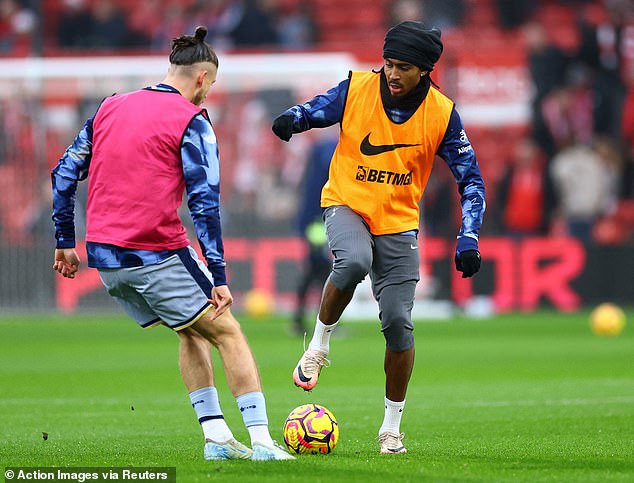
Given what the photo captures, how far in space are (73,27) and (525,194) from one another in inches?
379

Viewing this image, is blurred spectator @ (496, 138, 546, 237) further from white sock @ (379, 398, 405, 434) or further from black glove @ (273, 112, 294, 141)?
black glove @ (273, 112, 294, 141)

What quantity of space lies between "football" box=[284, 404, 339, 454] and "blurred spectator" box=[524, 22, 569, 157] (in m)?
17.1

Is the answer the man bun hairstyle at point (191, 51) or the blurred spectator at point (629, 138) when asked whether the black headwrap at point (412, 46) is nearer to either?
the man bun hairstyle at point (191, 51)

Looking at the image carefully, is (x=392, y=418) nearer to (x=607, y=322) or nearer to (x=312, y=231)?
(x=312, y=231)

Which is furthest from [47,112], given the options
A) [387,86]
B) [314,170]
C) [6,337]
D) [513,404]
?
[387,86]

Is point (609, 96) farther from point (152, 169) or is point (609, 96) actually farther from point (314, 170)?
point (152, 169)

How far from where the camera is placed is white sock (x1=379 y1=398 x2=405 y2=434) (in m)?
7.58

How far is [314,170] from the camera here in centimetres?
1620

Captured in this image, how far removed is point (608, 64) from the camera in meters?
24.0

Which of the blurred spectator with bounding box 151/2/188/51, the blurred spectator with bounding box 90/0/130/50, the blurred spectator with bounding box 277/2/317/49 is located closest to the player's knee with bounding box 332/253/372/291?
the blurred spectator with bounding box 277/2/317/49

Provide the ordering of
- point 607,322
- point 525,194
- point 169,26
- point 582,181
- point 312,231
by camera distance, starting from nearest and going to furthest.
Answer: point 312,231 < point 607,322 < point 525,194 < point 582,181 < point 169,26

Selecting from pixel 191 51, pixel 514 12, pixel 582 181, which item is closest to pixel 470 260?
pixel 191 51

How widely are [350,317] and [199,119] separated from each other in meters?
15.5

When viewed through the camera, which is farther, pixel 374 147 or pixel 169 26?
pixel 169 26
